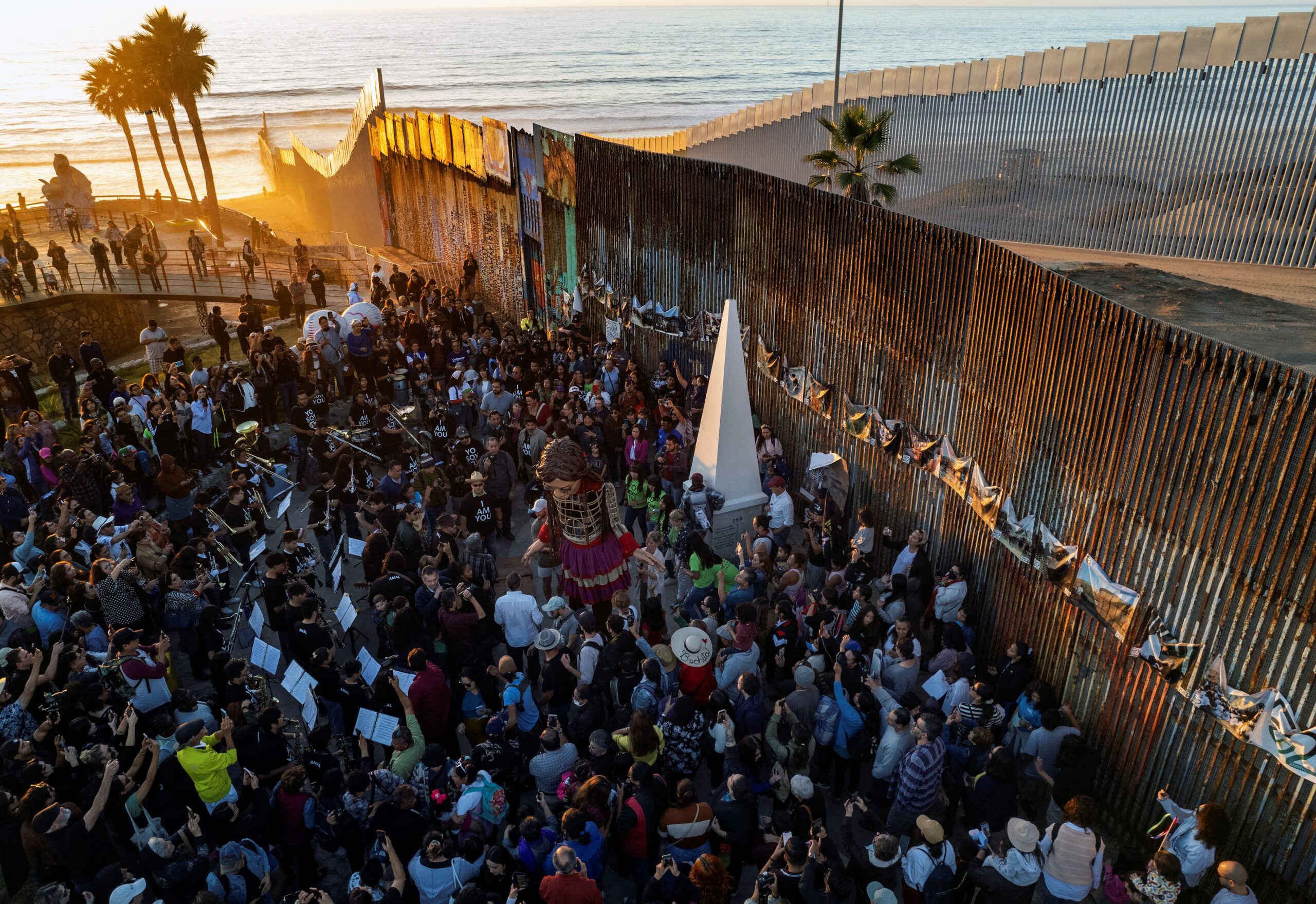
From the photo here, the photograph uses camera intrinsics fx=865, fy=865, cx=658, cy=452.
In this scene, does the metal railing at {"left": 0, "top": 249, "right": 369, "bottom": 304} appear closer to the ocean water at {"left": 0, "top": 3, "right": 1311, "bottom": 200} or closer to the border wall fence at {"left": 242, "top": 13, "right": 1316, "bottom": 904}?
the border wall fence at {"left": 242, "top": 13, "right": 1316, "bottom": 904}

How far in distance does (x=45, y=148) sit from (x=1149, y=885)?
302 ft

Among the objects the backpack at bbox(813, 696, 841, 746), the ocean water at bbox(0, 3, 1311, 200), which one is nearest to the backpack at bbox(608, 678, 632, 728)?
the backpack at bbox(813, 696, 841, 746)

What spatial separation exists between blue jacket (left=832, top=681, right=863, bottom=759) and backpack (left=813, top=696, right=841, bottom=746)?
4 cm

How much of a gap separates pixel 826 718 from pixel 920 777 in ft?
3.19

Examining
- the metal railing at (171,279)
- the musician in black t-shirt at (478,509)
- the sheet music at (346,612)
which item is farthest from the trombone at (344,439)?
the metal railing at (171,279)

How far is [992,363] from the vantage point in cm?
904

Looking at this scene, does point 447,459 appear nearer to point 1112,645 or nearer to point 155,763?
point 155,763

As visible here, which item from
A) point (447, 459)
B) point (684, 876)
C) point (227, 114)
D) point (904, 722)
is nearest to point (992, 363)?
point (904, 722)

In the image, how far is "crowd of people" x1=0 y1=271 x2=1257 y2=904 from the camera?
19.0 feet

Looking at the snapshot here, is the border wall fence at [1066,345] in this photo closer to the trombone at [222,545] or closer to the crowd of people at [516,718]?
the crowd of people at [516,718]

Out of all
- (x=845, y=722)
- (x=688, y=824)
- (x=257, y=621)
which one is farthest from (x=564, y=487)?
(x=688, y=824)

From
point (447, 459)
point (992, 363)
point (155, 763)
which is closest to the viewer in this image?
point (155, 763)

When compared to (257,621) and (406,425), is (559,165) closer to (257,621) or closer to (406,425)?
(406,425)

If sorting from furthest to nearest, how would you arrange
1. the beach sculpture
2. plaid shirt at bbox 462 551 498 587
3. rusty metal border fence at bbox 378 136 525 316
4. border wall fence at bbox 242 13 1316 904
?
the beach sculpture
rusty metal border fence at bbox 378 136 525 316
plaid shirt at bbox 462 551 498 587
border wall fence at bbox 242 13 1316 904
